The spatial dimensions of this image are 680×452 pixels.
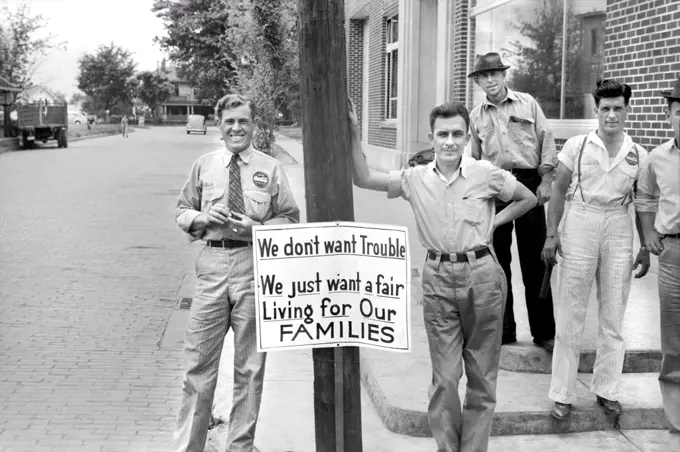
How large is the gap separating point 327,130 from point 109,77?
92076 mm

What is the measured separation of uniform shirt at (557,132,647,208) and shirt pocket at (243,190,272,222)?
1.70m

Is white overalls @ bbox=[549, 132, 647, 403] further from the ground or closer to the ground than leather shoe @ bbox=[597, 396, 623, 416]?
further from the ground

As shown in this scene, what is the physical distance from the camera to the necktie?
438 cm

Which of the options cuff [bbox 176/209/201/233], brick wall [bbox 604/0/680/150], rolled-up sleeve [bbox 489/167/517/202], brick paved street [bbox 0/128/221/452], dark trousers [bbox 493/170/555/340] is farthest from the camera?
brick wall [bbox 604/0/680/150]

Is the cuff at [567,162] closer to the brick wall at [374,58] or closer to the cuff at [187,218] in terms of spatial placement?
the cuff at [187,218]

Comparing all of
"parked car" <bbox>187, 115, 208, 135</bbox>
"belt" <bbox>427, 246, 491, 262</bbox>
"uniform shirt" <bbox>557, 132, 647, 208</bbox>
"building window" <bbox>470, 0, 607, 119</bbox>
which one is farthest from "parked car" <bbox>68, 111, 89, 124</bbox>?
"belt" <bbox>427, 246, 491, 262</bbox>

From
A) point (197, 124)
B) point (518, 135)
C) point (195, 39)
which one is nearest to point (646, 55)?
point (518, 135)

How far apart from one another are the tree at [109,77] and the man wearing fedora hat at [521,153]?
3552 inches

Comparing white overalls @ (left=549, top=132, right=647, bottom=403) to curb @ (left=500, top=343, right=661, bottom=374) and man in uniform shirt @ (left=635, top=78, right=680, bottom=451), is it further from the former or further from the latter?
curb @ (left=500, top=343, right=661, bottom=374)

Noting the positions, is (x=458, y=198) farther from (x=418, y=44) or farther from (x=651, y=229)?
(x=418, y=44)

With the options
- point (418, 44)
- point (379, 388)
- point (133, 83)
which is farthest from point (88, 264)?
point (133, 83)

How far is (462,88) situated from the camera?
47.7 ft

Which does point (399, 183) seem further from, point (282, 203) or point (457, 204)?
point (282, 203)

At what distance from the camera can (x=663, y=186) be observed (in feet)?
14.7
